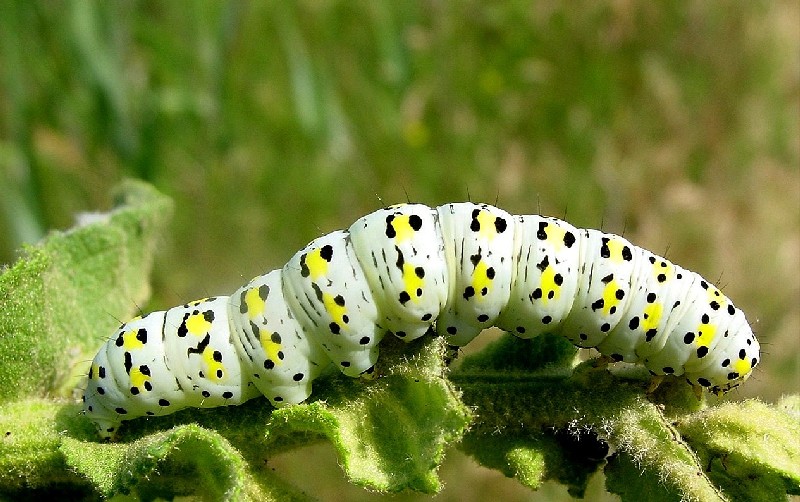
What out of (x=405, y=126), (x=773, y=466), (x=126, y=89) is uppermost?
(x=126, y=89)

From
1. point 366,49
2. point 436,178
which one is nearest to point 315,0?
point 366,49

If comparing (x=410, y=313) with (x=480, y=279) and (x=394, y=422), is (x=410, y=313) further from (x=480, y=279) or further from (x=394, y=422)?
(x=394, y=422)

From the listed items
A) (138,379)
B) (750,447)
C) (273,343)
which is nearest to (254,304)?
(273,343)

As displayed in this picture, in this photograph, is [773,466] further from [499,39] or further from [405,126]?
[499,39]

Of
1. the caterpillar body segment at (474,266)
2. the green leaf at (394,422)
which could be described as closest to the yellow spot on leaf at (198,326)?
the green leaf at (394,422)

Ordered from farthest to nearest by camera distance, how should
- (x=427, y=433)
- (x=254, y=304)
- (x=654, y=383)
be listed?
(x=254, y=304), (x=654, y=383), (x=427, y=433)

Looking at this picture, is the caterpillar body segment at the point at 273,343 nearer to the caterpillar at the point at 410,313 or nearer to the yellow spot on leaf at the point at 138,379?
the caterpillar at the point at 410,313

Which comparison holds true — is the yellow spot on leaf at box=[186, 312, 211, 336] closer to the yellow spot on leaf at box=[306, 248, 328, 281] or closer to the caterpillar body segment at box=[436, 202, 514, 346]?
the yellow spot on leaf at box=[306, 248, 328, 281]
